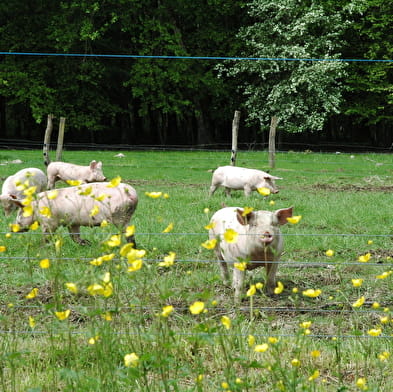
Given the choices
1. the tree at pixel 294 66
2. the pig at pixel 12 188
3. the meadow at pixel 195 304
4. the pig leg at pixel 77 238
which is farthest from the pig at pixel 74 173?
the tree at pixel 294 66

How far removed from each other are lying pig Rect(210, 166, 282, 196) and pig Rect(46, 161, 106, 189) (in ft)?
9.31

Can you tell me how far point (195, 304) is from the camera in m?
2.23

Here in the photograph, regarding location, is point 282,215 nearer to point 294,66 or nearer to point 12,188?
point 12,188

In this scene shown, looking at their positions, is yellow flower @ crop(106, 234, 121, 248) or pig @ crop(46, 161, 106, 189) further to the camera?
pig @ crop(46, 161, 106, 189)

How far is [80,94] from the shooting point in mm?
34969

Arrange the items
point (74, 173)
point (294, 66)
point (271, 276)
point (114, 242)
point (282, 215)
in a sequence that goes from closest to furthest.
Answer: point (114, 242) < point (282, 215) < point (271, 276) < point (74, 173) < point (294, 66)

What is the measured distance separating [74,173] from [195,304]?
12.6m

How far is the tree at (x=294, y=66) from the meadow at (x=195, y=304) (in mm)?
13543

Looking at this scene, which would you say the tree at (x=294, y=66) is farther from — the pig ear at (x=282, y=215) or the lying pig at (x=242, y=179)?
the pig ear at (x=282, y=215)

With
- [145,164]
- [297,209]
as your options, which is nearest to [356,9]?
[145,164]

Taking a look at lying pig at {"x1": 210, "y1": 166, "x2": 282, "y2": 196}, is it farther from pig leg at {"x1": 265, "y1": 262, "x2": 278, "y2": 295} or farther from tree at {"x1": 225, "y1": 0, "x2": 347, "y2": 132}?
tree at {"x1": 225, "y1": 0, "x2": 347, "y2": 132}

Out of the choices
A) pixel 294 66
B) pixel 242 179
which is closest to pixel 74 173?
pixel 242 179

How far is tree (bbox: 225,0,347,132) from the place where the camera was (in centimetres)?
2969

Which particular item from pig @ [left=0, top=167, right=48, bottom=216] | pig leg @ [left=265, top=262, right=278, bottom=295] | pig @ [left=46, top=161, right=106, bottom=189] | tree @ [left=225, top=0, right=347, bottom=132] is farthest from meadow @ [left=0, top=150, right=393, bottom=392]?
tree @ [left=225, top=0, right=347, bottom=132]
